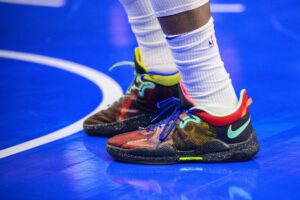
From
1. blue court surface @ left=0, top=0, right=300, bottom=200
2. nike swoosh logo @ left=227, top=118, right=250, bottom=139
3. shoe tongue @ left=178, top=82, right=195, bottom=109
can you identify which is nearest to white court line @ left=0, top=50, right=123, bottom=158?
blue court surface @ left=0, top=0, right=300, bottom=200

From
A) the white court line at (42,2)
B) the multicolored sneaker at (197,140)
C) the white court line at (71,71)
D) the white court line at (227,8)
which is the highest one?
the multicolored sneaker at (197,140)

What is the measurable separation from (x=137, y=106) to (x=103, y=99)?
49 centimetres

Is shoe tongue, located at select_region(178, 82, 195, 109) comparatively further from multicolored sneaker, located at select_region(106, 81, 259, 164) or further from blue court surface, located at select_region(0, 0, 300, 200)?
blue court surface, located at select_region(0, 0, 300, 200)

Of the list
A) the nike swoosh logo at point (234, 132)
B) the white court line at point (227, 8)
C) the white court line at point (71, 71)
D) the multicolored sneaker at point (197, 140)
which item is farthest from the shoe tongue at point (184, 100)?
the white court line at point (227, 8)

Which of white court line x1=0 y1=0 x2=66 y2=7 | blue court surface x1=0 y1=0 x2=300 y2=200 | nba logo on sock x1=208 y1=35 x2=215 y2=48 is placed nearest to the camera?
blue court surface x1=0 y1=0 x2=300 y2=200

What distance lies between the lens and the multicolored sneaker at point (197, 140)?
191 cm

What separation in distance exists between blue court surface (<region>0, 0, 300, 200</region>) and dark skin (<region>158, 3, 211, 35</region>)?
38cm

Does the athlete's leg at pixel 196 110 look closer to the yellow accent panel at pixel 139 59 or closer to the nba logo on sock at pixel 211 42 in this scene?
the nba logo on sock at pixel 211 42

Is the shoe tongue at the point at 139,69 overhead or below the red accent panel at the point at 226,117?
overhead

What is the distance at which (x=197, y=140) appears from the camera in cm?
193

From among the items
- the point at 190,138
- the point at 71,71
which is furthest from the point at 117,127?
the point at 71,71

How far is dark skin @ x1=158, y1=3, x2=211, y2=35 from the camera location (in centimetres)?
184

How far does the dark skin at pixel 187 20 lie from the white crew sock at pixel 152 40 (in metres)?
0.36

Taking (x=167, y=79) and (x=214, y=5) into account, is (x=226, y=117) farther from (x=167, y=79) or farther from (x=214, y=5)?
(x=214, y=5)
